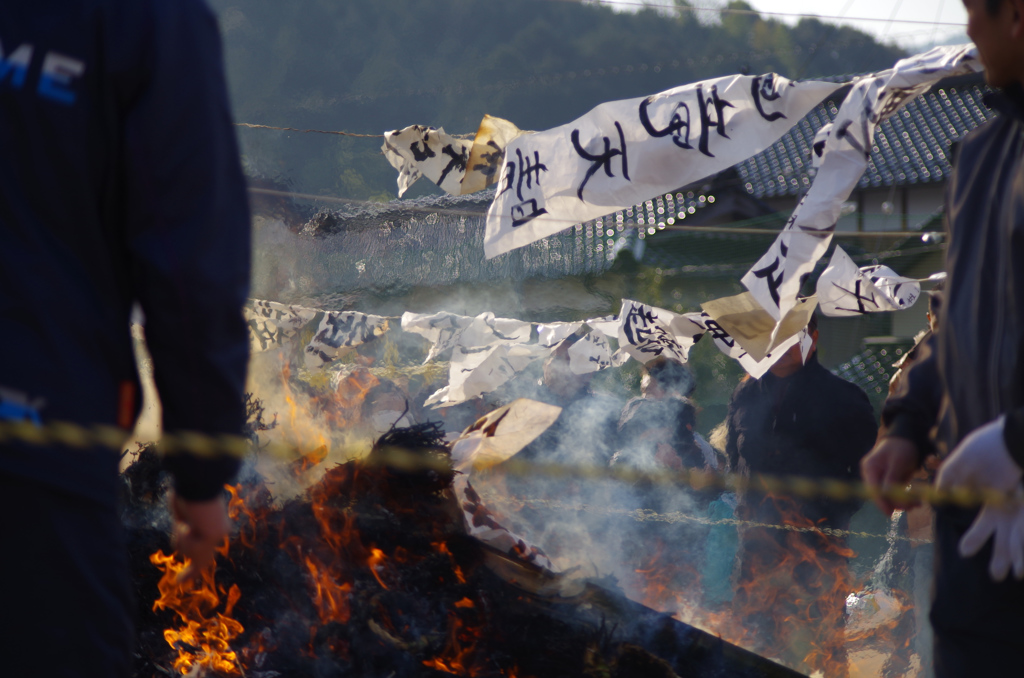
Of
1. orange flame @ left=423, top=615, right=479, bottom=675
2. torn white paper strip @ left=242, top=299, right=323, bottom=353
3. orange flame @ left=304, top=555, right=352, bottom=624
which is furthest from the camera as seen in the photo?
torn white paper strip @ left=242, top=299, right=323, bottom=353

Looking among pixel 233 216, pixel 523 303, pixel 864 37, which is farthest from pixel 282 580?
pixel 864 37

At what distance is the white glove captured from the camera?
1.28m

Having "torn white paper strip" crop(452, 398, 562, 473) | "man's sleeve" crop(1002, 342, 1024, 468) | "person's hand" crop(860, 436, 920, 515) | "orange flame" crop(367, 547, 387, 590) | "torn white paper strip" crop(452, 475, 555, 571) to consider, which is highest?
"man's sleeve" crop(1002, 342, 1024, 468)

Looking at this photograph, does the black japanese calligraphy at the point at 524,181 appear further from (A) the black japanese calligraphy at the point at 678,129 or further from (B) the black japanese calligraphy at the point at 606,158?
(A) the black japanese calligraphy at the point at 678,129

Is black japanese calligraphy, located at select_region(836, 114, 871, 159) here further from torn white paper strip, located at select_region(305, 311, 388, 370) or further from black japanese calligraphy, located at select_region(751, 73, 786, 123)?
torn white paper strip, located at select_region(305, 311, 388, 370)

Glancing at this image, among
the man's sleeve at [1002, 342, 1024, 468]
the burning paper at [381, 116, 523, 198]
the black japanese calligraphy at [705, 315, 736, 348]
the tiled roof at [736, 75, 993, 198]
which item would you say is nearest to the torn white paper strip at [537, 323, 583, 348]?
the burning paper at [381, 116, 523, 198]

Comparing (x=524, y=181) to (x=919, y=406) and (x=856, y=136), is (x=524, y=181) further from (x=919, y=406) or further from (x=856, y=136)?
(x=919, y=406)

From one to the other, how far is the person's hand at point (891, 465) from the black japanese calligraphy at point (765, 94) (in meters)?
3.22

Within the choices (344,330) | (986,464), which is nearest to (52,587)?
(986,464)

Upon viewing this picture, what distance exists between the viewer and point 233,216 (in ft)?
4.21

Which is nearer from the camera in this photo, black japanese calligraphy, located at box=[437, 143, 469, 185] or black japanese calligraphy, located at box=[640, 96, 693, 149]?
black japanese calligraphy, located at box=[640, 96, 693, 149]

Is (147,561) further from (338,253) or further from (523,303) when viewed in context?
(523,303)

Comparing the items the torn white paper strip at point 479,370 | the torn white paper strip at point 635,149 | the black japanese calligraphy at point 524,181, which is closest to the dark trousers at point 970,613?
the torn white paper strip at point 635,149

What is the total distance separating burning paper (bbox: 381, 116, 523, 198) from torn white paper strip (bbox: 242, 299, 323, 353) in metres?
2.79
